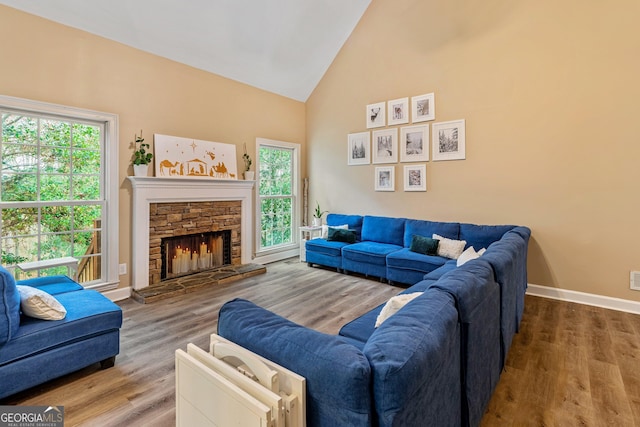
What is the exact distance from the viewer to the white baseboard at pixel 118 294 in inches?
145

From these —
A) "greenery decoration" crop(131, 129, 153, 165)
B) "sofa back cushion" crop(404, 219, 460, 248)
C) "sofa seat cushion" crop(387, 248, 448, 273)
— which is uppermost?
"greenery decoration" crop(131, 129, 153, 165)

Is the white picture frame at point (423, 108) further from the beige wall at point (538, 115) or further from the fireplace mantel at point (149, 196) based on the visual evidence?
the fireplace mantel at point (149, 196)

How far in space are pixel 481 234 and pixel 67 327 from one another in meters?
4.21

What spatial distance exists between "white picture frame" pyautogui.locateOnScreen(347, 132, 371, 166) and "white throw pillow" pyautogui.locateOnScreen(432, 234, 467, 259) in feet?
6.33

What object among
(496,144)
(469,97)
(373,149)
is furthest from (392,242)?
(469,97)

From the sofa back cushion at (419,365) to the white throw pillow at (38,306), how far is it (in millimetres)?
2168

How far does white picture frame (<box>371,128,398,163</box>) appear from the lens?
5.00 m

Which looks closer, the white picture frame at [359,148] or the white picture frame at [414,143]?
the white picture frame at [414,143]

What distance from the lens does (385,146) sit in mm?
5105

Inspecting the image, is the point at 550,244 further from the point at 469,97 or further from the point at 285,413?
the point at 285,413

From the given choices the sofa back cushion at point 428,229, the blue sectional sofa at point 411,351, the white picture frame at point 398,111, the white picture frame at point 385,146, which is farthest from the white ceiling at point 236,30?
the blue sectional sofa at point 411,351

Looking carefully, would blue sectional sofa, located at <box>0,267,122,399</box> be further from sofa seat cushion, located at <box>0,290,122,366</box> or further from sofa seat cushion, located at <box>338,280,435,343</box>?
sofa seat cushion, located at <box>338,280,435,343</box>

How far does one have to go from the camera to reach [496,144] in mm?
4062

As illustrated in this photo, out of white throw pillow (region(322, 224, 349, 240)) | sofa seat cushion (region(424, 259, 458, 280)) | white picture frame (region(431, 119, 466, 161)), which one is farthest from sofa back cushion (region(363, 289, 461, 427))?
white throw pillow (region(322, 224, 349, 240))
